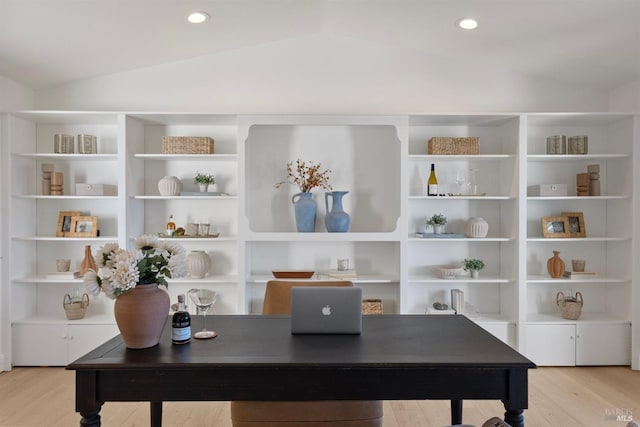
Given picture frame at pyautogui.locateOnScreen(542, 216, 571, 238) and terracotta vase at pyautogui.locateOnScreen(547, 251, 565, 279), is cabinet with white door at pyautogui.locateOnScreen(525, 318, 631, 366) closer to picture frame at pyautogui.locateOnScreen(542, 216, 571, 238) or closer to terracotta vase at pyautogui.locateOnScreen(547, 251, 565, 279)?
terracotta vase at pyautogui.locateOnScreen(547, 251, 565, 279)

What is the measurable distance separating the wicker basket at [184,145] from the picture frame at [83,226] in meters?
0.87

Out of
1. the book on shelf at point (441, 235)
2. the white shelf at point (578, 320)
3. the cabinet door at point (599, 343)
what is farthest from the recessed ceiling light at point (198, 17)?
the cabinet door at point (599, 343)

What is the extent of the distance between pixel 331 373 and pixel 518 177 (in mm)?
2834

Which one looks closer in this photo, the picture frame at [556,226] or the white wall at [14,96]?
Answer: the white wall at [14,96]

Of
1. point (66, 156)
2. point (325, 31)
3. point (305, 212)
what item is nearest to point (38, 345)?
point (66, 156)

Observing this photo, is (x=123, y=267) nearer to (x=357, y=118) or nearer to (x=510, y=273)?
(x=357, y=118)

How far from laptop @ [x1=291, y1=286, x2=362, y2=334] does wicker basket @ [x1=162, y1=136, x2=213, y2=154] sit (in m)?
2.24

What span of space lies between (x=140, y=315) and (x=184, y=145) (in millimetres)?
2341

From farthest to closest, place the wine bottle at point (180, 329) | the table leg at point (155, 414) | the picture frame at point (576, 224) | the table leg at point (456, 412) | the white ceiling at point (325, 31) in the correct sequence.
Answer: the picture frame at point (576, 224) → the white ceiling at point (325, 31) → the table leg at point (155, 414) → the table leg at point (456, 412) → the wine bottle at point (180, 329)

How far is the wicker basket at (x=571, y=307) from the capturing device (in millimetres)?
3906

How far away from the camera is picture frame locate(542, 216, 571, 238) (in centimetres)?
402

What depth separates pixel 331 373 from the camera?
1.67 metres

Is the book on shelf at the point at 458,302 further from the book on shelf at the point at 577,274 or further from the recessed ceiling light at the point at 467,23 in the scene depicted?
the recessed ceiling light at the point at 467,23

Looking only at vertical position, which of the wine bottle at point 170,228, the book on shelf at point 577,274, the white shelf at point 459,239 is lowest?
the book on shelf at point 577,274
